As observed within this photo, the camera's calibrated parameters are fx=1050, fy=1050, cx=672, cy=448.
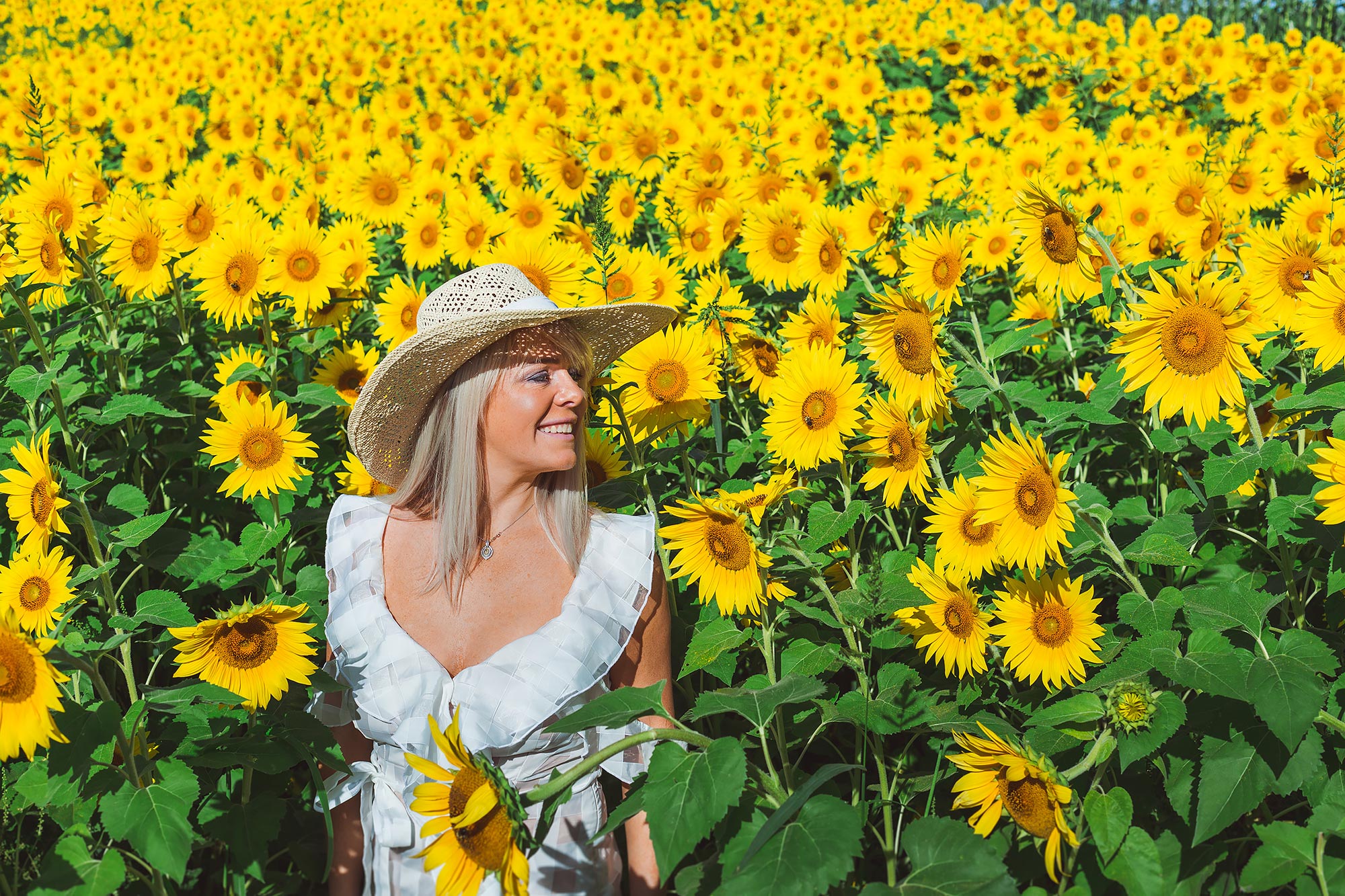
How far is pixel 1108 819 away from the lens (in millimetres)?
1775

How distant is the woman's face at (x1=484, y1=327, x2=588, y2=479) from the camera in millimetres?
2312

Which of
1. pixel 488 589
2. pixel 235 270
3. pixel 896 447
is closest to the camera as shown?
pixel 488 589

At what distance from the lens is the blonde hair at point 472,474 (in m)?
2.36

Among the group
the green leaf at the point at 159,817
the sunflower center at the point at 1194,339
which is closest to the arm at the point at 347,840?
the green leaf at the point at 159,817

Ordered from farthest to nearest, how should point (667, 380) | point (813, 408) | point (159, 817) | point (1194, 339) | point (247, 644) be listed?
1. point (667, 380)
2. point (813, 408)
3. point (1194, 339)
4. point (247, 644)
5. point (159, 817)

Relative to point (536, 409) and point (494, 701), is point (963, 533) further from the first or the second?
point (494, 701)

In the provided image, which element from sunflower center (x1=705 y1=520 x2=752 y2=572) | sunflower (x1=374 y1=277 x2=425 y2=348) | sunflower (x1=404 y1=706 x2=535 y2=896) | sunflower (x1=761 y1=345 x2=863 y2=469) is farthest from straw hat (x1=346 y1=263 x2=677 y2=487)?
sunflower (x1=374 y1=277 x2=425 y2=348)

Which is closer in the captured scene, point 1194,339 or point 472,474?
point 1194,339

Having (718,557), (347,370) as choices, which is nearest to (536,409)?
(718,557)

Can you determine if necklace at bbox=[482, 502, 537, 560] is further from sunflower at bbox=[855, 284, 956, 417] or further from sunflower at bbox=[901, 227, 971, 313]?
sunflower at bbox=[901, 227, 971, 313]

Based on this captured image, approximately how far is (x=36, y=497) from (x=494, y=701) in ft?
3.94

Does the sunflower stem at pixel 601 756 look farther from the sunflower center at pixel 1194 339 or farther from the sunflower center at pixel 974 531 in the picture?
the sunflower center at pixel 1194 339

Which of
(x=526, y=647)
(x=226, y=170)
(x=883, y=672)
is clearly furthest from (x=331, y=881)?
(x=226, y=170)

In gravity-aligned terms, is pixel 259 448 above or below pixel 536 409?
below
